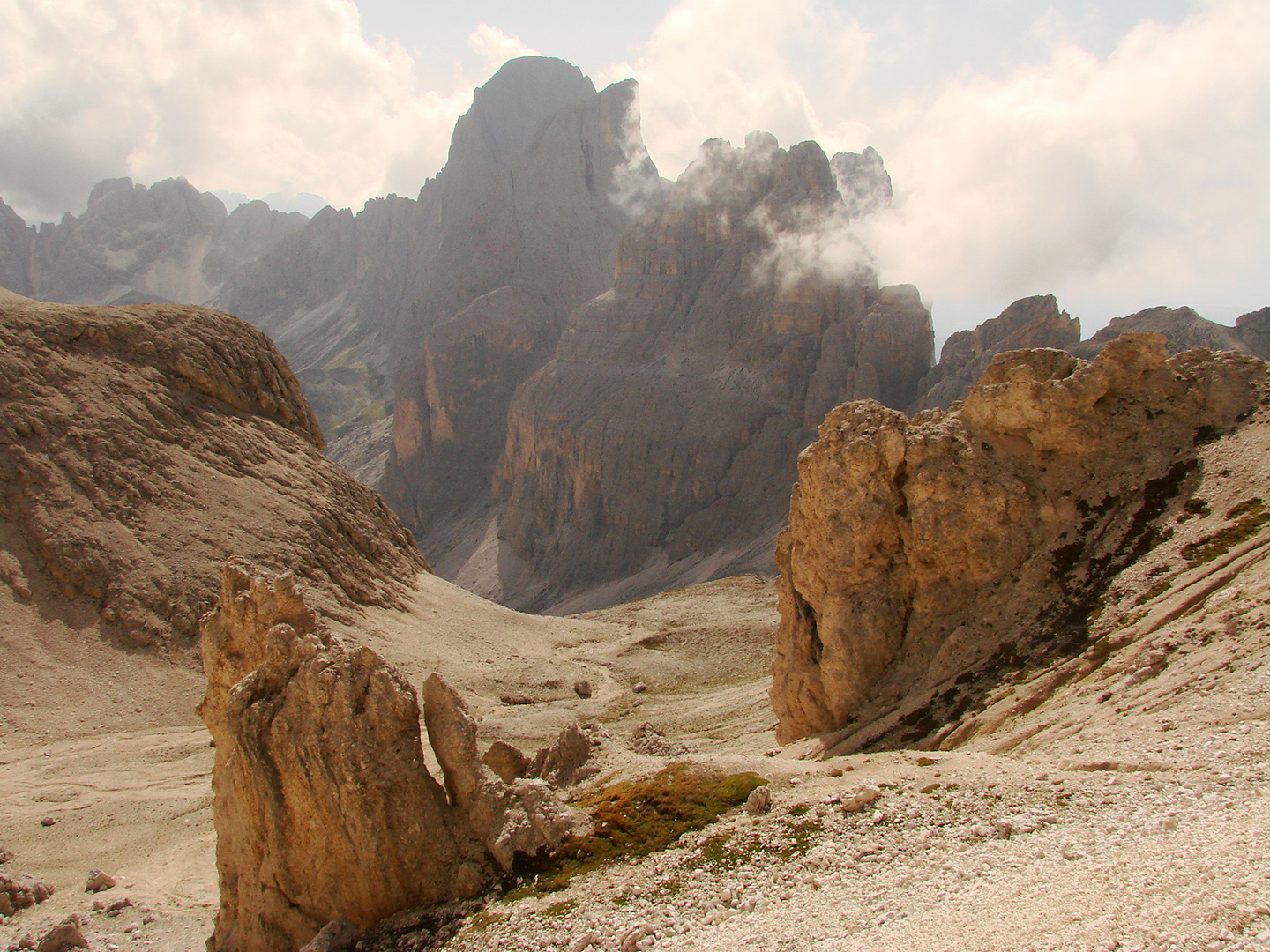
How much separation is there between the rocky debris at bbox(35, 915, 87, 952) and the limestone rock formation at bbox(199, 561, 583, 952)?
5712 millimetres

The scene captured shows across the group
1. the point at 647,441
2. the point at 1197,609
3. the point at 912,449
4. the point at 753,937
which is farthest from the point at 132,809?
the point at 647,441

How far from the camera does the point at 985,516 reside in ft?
94.9

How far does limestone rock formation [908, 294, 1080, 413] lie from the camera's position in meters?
112

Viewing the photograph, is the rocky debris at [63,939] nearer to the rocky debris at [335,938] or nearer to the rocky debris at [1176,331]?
the rocky debris at [335,938]

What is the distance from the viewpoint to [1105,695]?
1998 cm

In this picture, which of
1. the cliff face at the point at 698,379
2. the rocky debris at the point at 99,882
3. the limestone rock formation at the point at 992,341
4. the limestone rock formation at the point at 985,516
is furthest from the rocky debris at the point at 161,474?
the limestone rock formation at the point at 992,341

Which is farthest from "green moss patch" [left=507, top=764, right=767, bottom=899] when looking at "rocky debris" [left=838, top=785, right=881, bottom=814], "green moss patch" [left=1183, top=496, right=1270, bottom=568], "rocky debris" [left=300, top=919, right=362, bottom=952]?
"green moss patch" [left=1183, top=496, right=1270, bottom=568]

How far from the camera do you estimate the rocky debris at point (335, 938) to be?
18.0 m

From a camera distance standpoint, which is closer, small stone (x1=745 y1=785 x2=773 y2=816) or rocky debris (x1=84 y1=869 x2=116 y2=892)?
small stone (x1=745 y1=785 x2=773 y2=816)

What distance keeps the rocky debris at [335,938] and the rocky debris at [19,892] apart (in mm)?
14908

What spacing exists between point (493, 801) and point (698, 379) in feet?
420

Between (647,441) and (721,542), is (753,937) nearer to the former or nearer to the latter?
(721,542)

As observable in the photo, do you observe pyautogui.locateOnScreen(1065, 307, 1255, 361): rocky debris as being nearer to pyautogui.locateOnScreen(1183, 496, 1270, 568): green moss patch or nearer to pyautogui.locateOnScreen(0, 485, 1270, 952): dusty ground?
pyautogui.locateOnScreen(1183, 496, 1270, 568): green moss patch

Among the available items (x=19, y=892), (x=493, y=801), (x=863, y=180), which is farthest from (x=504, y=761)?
(x=863, y=180)
